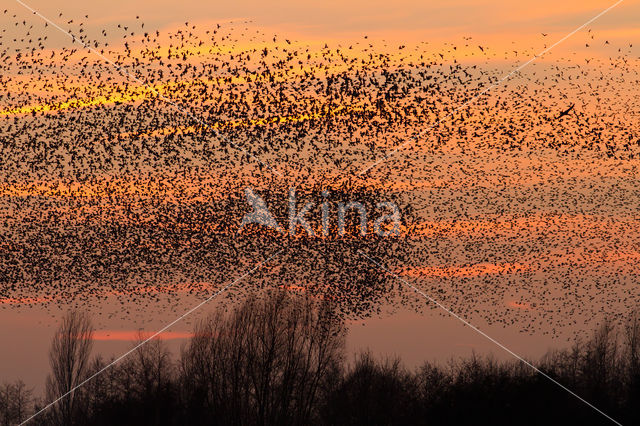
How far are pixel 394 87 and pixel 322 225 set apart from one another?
17.9 m

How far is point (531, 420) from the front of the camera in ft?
218

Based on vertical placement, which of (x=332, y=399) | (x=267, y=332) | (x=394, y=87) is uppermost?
(x=394, y=87)

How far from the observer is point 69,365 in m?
75.9

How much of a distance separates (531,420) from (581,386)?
10251 millimetres

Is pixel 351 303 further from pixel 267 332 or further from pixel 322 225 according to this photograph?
pixel 267 332

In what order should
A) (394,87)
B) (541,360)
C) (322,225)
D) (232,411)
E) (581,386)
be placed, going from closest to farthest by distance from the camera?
(394,87), (322,225), (232,411), (581,386), (541,360)

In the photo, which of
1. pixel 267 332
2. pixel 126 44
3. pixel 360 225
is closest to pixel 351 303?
pixel 360 225

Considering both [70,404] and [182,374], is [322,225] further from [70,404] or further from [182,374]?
[70,404]

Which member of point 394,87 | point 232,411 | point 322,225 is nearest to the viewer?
point 394,87

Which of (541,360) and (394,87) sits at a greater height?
(394,87)

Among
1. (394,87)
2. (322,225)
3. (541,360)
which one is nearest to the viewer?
(394,87)

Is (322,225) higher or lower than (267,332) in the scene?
higher

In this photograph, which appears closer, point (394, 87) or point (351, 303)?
point (394, 87)

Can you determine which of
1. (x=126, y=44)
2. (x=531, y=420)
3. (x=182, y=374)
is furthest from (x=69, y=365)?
(x=126, y=44)
